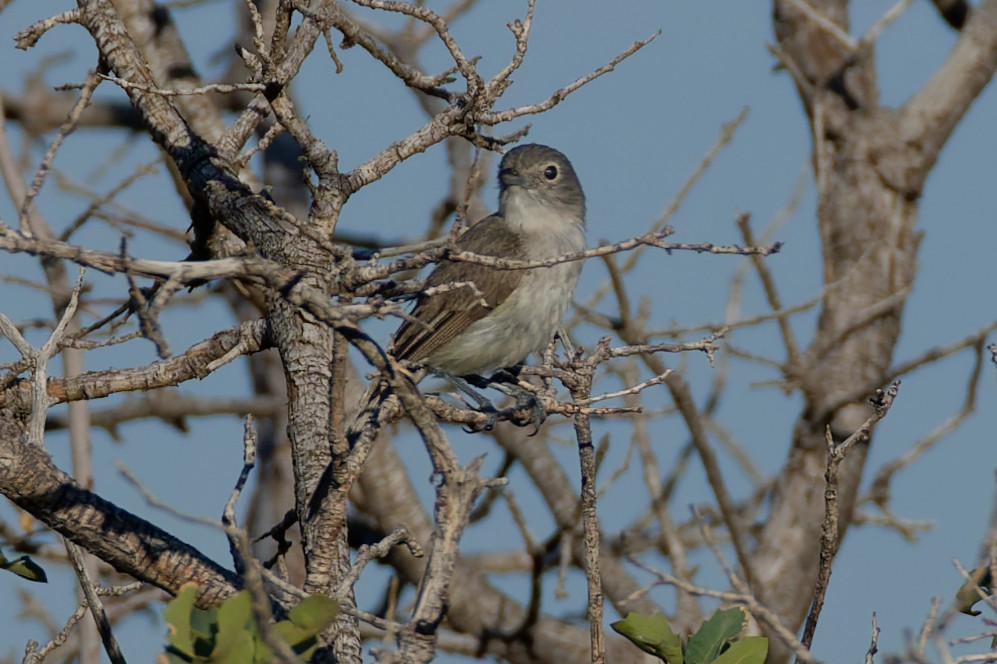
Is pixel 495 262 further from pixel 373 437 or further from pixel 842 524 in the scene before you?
pixel 842 524

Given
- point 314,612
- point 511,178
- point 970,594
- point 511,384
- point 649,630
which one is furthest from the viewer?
point 511,178

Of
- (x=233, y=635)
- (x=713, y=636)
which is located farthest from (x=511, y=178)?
(x=233, y=635)

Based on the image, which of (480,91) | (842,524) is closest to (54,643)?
(480,91)

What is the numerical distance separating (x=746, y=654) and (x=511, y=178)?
4633 mm

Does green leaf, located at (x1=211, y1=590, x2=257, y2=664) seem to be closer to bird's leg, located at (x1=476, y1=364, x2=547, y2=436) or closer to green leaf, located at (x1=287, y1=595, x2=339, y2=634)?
green leaf, located at (x1=287, y1=595, x2=339, y2=634)

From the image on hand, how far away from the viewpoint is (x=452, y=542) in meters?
2.78

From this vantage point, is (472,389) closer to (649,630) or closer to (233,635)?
(649,630)

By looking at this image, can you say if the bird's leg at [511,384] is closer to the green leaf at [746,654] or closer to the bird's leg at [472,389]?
the bird's leg at [472,389]

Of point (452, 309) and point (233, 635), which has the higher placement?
point (452, 309)

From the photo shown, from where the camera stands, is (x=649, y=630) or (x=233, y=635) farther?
(x=649, y=630)

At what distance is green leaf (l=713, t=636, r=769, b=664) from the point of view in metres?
3.40

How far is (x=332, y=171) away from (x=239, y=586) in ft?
4.18

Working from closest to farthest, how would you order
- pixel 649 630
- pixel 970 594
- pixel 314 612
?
pixel 314 612
pixel 649 630
pixel 970 594

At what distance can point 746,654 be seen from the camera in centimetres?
340
